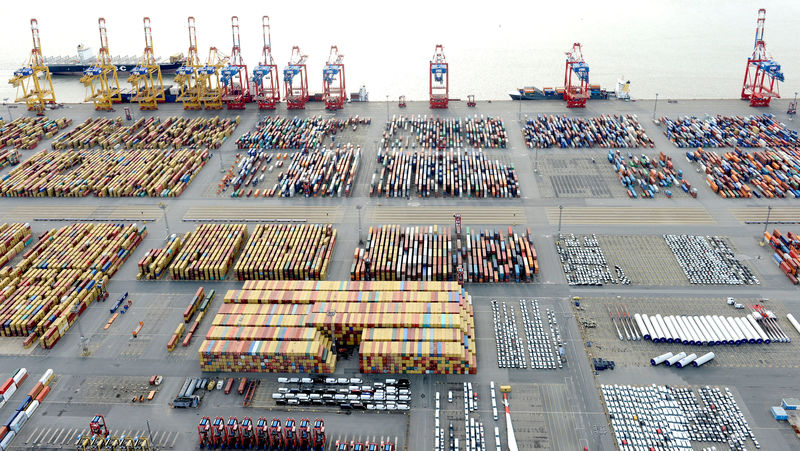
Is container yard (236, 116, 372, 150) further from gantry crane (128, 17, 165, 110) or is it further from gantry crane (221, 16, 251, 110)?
gantry crane (128, 17, 165, 110)

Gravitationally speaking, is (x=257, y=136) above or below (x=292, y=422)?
above

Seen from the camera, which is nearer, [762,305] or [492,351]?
[492,351]

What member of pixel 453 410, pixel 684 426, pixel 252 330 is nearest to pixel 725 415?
pixel 684 426

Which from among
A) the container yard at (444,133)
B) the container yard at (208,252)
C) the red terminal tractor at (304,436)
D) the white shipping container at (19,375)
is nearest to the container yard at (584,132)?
the container yard at (444,133)

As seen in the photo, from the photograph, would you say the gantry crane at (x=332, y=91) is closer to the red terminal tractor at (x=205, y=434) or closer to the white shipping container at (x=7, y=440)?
the red terminal tractor at (x=205, y=434)

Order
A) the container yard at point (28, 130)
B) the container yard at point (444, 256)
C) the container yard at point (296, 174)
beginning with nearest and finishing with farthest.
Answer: the container yard at point (444, 256) → the container yard at point (296, 174) → the container yard at point (28, 130)

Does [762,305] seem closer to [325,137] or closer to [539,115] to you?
[539,115]

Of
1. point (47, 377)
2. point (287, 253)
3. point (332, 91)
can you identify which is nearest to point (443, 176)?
point (287, 253)

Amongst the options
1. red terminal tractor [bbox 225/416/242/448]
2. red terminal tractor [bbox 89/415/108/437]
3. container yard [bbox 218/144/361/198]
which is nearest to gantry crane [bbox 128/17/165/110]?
container yard [bbox 218/144/361/198]

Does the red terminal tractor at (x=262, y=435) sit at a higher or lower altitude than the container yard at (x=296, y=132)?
lower
